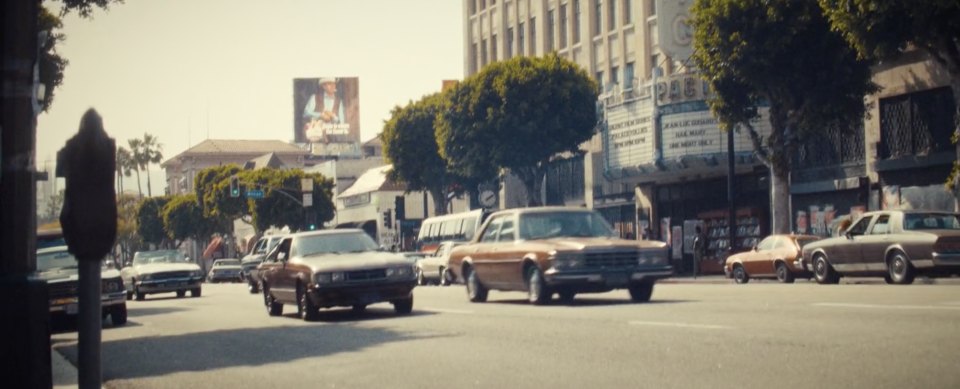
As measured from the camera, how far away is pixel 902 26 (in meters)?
27.3

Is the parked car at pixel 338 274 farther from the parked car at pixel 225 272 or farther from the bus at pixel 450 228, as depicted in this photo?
the parked car at pixel 225 272

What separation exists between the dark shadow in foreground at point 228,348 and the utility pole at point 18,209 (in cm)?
655

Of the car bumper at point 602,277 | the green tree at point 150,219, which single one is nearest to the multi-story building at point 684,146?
the car bumper at point 602,277

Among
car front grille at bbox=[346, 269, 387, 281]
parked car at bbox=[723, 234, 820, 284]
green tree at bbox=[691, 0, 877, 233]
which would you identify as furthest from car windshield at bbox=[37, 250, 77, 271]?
green tree at bbox=[691, 0, 877, 233]

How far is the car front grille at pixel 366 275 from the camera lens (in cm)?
1938

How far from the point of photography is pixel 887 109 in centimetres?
3856

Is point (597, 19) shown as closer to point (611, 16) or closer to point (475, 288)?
point (611, 16)

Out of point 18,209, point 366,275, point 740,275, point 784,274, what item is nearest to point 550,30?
point 740,275

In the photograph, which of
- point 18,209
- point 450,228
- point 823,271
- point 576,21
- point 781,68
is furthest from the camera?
point 576,21

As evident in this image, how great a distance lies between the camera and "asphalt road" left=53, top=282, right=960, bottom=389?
30.6 ft

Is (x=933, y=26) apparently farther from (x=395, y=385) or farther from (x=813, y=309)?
(x=395, y=385)

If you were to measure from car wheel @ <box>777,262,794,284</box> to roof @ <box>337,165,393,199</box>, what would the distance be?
202 feet

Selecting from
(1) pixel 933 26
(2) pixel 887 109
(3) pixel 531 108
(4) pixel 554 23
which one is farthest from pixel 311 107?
(1) pixel 933 26

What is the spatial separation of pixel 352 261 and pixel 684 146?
87.8 ft
